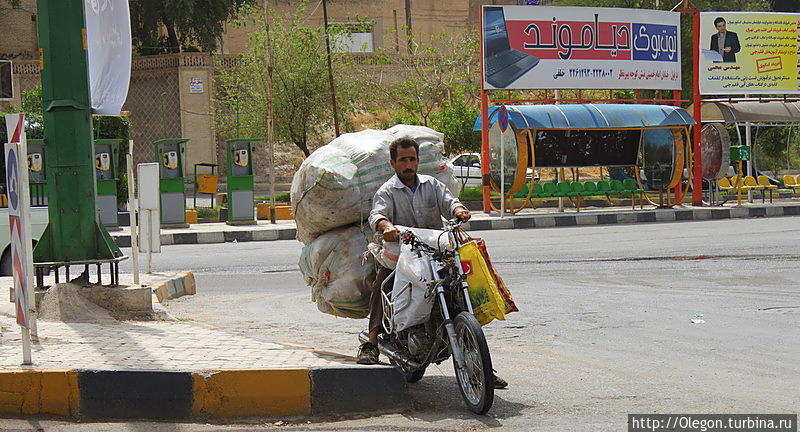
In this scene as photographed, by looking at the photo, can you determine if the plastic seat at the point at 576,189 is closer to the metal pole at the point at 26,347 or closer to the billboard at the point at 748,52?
the billboard at the point at 748,52

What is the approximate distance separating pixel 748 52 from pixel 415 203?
22.3 meters

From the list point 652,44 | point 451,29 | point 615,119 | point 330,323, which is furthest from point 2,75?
point 451,29

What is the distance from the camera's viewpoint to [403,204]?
6203 millimetres

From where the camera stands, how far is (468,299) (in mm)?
5438

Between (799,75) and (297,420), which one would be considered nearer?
(297,420)

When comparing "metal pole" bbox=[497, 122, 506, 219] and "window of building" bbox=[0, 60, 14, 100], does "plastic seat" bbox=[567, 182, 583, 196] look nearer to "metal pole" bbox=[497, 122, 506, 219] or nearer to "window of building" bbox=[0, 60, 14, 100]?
"metal pole" bbox=[497, 122, 506, 219]

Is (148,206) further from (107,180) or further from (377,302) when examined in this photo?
(107,180)

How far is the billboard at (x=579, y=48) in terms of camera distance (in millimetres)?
23156

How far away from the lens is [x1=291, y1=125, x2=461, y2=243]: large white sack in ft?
22.4

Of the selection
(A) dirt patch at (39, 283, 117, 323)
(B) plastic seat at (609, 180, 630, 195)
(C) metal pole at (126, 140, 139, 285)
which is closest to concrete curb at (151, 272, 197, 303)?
Result: (C) metal pole at (126, 140, 139, 285)

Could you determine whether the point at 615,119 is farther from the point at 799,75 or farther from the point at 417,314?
the point at 417,314

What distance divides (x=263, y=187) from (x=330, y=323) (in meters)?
33.2

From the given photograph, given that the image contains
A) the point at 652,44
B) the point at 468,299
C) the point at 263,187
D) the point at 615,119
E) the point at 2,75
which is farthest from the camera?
the point at 263,187

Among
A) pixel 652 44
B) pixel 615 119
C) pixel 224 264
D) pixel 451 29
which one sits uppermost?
pixel 451 29
